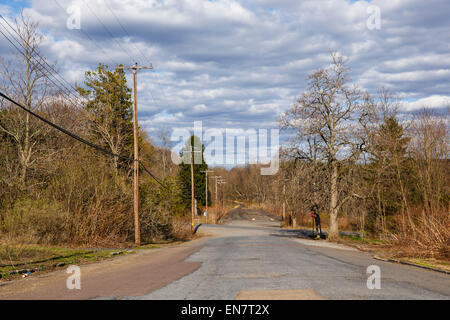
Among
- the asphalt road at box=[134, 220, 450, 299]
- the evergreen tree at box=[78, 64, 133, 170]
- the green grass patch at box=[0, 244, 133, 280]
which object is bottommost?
the green grass patch at box=[0, 244, 133, 280]

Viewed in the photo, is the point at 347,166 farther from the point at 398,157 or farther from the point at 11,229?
the point at 11,229

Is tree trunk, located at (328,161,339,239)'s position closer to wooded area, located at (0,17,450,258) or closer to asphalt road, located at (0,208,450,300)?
wooded area, located at (0,17,450,258)

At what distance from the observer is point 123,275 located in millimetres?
11992

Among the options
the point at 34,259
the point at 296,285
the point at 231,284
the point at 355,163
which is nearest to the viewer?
the point at 296,285

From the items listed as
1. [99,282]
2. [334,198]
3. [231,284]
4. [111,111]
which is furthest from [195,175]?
[231,284]

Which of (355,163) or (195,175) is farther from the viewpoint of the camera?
(195,175)

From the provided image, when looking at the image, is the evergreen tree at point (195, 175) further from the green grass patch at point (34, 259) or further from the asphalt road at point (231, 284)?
the asphalt road at point (231, 284)

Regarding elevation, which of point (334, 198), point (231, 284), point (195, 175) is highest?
point (195, 175)

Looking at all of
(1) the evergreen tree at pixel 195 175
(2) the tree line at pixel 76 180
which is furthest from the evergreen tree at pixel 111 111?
(1) the evergreen tree at pixel 195 175

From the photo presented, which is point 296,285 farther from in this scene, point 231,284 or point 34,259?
point 34,259

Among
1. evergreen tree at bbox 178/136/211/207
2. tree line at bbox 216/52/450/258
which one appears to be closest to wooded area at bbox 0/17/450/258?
tree line at bbox 216/52/450/258

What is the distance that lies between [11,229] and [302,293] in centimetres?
1780

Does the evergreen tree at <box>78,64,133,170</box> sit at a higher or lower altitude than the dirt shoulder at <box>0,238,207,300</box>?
higher

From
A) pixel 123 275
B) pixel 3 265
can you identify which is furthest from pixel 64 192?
pixel 123 275
